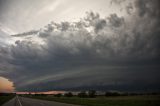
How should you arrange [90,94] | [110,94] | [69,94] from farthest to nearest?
[69,94], [110,94], [90,94]

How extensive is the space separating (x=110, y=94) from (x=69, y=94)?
35557 mm

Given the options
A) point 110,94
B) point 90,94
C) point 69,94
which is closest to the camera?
point 90,94

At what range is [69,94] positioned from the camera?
155 m

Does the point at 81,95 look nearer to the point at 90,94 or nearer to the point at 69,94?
the point at 90,94

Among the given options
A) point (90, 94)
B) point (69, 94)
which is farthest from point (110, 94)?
point (69, 94)

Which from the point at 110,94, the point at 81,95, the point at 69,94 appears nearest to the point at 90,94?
the point at 81,95

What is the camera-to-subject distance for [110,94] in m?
134

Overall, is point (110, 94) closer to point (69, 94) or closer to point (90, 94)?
point (90, 94)

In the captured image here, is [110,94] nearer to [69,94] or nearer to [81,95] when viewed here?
[81,95]

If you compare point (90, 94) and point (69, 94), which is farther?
point (69, 94)

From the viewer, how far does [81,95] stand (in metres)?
130

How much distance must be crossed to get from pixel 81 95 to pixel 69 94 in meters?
26.6

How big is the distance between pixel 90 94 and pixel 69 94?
111ft

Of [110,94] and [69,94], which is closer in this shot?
[110,94]
